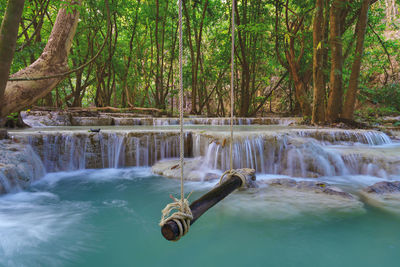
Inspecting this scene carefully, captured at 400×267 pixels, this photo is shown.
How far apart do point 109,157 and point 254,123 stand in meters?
5.92

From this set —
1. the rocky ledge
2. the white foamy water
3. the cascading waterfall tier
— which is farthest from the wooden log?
the rocky ledge

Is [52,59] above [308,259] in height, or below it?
above

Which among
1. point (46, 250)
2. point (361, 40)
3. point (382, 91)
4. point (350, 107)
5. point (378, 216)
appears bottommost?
point (46, 250)

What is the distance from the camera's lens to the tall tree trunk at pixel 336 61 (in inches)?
249

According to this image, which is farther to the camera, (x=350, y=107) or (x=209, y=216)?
(x=350, y=107)

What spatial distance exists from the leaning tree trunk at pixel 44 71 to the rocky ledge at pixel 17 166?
838mm

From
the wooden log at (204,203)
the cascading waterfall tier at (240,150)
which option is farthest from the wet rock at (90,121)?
the wooden log at (204,203)

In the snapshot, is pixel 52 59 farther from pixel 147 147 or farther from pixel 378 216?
pixel 378 216

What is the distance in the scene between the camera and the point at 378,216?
8.69 feet

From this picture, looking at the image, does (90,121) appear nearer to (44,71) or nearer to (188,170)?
(44,71)

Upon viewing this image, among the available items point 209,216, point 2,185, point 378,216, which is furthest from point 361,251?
point 2,185

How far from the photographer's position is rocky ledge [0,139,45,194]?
347 centimetres

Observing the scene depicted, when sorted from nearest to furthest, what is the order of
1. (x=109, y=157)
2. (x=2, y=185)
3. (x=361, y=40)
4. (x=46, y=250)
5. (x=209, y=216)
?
1. (x=46, y=250)
2. (x=209, y=216)
3. (x=2, y=185)
4. (x=109, y=157)
5. (x=361, y=40)

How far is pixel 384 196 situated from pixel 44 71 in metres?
6.22
